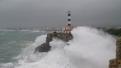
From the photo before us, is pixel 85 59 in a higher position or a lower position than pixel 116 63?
lower

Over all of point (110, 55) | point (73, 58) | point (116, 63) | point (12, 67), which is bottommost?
point (12, 67)

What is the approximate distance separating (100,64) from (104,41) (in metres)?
4.15

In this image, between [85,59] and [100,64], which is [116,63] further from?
[85,59]

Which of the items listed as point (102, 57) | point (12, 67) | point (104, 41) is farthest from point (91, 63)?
point (12, 67)

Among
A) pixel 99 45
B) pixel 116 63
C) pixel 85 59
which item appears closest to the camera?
pixel 116 63

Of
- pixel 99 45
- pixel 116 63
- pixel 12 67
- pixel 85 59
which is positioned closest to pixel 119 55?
pixel 116 63

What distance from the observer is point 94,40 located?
1692cm

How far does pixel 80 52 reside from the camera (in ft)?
50.3

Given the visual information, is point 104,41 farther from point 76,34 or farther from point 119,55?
point 119,55

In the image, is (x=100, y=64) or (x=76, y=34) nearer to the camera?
(x=100, y=64)

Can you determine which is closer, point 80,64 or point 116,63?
point 116,63

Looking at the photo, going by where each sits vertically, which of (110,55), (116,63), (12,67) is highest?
(116,63)

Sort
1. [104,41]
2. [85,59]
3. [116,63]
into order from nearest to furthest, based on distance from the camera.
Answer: [116,63]
[85,59]
[104,41]

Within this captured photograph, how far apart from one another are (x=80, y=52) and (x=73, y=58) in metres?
0.72
